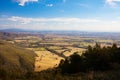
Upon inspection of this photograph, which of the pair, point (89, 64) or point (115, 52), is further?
point (115, 52)

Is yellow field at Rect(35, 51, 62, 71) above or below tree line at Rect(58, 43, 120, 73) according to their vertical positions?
below

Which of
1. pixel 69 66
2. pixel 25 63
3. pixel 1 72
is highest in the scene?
pixel 1 72

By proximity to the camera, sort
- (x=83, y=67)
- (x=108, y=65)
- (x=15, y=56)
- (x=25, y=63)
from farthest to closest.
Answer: (x=15, y=56) < (x=25, y=63) < (x=83, y=67) < (x=108, y=65)

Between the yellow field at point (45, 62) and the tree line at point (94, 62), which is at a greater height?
the tree line at point (94, 62)

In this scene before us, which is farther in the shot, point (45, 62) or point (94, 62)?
point (45, 62)

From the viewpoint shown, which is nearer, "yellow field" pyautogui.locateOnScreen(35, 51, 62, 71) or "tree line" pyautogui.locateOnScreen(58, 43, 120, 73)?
"tree line" pyautogui.locateOnScreen(58, 43, 120, 73)

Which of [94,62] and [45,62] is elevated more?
[94,62]

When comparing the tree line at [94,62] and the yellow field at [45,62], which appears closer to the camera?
the tree line at [94,62]

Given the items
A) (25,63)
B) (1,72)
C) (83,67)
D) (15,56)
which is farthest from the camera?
(15,56)

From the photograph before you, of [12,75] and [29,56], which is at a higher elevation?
[12,75]

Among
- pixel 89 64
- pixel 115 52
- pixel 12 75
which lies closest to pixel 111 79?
pixel 12 75

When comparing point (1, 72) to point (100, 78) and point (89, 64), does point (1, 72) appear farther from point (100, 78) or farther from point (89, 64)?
point (89, 64)
